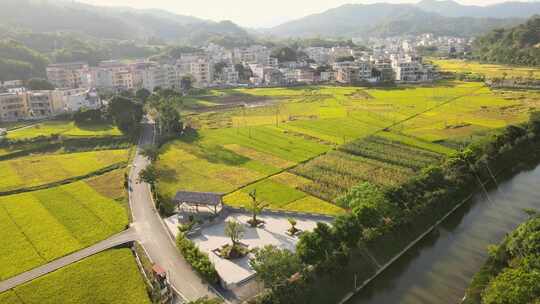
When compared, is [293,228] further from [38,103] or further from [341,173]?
[38,103]

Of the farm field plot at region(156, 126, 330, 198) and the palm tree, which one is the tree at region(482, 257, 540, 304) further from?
the farm field plot at region(156, 126, 330, 198)

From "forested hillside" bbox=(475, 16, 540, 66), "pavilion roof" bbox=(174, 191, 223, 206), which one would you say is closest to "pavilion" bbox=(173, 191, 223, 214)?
"pavilion roof" bbox=(174, 191, 223, 206)

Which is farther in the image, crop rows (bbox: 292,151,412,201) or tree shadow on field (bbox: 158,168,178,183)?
tree shadow on field (bbox: 158,168,178,183)

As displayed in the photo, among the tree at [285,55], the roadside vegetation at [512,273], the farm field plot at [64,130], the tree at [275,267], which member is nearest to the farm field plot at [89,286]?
the tree at [275,267]

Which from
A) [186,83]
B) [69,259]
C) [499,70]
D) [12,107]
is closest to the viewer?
[69,259]

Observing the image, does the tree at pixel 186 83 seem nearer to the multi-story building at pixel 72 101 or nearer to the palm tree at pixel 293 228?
the multi-story building at pixel 72 101

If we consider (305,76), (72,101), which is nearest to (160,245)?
(72,101)

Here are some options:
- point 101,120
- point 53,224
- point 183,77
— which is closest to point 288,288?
point 53,224
